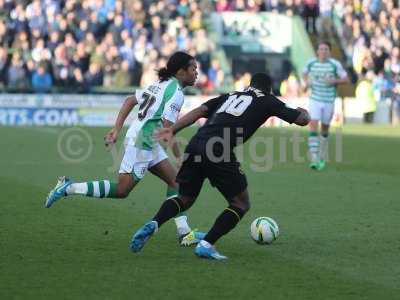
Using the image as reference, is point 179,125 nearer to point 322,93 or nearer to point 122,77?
point 322,93

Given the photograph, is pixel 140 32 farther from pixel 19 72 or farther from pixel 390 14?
pixel 390 14

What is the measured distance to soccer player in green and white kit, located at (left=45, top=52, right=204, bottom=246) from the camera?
10117 mm

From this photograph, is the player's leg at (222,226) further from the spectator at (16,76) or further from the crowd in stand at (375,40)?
the crowd in stand at (375,40)

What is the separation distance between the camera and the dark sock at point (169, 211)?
9.51 meters

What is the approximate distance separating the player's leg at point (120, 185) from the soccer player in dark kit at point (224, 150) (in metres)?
0.80

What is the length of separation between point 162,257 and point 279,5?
101 feet

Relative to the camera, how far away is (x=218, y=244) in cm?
1038

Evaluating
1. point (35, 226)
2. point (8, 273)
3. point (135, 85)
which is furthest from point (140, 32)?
point (8, 273)

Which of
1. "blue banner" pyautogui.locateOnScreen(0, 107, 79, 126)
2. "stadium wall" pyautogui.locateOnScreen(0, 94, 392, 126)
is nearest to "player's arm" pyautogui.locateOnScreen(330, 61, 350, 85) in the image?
"stadium wall" pyautogui.locateOnScreen(0, 94, 392, 126)

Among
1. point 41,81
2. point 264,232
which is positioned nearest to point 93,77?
point 41,81

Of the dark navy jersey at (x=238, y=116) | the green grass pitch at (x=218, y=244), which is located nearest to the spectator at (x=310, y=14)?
the green grass pitch at (x=218, y=244)

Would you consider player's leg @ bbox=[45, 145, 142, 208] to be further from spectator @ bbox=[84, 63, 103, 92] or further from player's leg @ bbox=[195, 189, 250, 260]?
spectator @ bbox=[84, 63, 103, 92]

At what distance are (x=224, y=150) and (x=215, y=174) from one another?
229mm

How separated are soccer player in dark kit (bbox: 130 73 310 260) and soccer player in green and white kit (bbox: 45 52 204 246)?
59 cm
